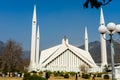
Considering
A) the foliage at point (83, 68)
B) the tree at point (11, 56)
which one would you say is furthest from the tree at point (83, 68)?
the tree at point (11, 56)

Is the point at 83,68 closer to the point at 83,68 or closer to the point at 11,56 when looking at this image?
the point at 83,68

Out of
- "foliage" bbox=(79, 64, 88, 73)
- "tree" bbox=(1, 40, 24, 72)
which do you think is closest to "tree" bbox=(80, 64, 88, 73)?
"foliage" bbox=(79, 64, 88, 73)

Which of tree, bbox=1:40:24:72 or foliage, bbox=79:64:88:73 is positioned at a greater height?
tree, bbox=1:40:24:72

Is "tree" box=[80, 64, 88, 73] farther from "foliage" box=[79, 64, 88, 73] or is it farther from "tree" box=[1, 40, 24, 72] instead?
"tree" box=[1, 40, 24, 72]

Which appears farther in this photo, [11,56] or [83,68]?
[83,68]

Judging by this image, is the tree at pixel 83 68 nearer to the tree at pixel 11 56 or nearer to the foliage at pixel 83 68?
the foliage at pixel 83 68

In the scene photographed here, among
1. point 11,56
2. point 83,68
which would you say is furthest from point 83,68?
point 11,56

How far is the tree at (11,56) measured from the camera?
130ft

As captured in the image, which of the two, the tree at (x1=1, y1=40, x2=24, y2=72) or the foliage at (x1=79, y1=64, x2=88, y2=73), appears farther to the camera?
the foliage at (x1=79, y1=64, x2=88, y2=73)

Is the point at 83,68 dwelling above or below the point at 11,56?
below

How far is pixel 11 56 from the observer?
39.5 meters

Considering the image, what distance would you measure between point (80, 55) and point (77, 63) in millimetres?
1741

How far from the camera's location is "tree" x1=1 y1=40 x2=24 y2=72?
39625 mm

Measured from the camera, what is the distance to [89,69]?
1930 inches
